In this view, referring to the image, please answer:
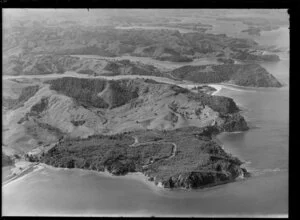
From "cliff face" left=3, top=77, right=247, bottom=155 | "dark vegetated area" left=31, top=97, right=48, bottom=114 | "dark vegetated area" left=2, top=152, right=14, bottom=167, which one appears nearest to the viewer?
"dark vegetated area" left=2, top=152, right=14, bottom=167

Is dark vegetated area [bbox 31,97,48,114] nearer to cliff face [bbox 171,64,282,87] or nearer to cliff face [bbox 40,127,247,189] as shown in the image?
cliff face [bbox 40,127,247,189]

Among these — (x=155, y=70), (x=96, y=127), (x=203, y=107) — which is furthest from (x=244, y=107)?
(x=96, y=127)

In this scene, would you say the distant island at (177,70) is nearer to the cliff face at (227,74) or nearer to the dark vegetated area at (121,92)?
the cliff face at (227,74)

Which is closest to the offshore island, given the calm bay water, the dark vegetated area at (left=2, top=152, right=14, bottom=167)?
the dark vegetated area at (left=2, top=152, right=14, bottom=167)

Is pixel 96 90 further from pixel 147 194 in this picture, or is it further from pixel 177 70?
pixel 147 194

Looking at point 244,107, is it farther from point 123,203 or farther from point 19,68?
point 19,68

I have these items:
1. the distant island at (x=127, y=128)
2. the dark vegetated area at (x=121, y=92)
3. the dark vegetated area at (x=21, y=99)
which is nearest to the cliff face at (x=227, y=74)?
the distant island at (x=127, y=128)
